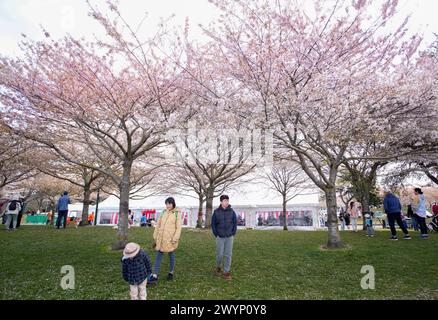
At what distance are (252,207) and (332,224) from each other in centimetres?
1888

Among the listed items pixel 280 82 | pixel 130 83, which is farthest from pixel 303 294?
pixel 130 83

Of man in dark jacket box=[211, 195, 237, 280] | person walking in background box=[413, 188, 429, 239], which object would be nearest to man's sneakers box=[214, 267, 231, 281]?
man in dark jacket box=[211, 195, 237, 280]

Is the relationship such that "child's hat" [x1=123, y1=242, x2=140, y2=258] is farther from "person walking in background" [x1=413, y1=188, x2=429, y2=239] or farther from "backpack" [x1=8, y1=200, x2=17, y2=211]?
"backpack" [x1=8, y1=200, x2=17, y2=211]

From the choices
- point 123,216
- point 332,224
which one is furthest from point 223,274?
point 332,224

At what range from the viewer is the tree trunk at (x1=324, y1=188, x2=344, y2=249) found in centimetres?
998

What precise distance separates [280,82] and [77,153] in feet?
57.9

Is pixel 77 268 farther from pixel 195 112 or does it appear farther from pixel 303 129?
pixel 303 129

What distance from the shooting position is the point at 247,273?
6.57 meters

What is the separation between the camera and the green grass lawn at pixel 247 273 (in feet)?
16.5

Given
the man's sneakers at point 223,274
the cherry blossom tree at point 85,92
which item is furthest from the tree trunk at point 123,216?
the man's sneakers at point 223,274

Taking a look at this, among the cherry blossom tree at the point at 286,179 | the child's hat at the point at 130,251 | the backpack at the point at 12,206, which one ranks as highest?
the cherry blossom tree at the point at 286,179

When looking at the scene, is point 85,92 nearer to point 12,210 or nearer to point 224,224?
point 224,224

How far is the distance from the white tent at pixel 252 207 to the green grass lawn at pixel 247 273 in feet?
58.1

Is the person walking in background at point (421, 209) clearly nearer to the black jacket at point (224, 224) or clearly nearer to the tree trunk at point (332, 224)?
the tree trunk at point (332, 224)
